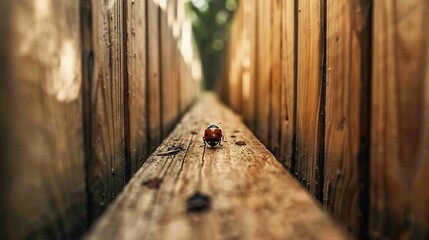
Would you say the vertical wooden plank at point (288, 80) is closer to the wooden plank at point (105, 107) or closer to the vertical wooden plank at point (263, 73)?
the vertical wooden plank at point (263, 73)

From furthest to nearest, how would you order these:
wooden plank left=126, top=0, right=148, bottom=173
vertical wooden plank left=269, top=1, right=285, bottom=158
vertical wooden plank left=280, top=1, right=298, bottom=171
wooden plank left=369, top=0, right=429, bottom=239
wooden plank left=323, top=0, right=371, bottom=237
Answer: vertical wooden plank left=269, top=1, right=285, bottom=158 < vertical wooden plank left=280, top=1, right=298, bottom=171 < wooden plank left=126, top=0, right=148, bottom=173 < wooden plank left=323, top=0, right=371, bottom=237 < wooden plank left=369, top=0, right=429, bottom=239

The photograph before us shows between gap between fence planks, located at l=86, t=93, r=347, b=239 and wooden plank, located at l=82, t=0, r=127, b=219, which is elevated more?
wooden plank, located at l=82, t=0, r=127, b=219

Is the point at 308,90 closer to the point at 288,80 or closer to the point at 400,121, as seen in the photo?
the point at 288,80

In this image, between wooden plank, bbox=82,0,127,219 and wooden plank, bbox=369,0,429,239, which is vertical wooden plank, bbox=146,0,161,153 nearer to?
wooden plank, bbox=82,0,127,219

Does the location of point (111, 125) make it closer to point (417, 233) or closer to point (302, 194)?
point (302, 194)

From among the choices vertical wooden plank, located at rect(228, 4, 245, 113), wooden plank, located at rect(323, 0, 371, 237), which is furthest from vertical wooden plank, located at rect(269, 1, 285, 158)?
vertical wooden plank, located at rect(228, 4, 245, 113)

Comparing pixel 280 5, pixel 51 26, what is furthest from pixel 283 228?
pixel 280 5

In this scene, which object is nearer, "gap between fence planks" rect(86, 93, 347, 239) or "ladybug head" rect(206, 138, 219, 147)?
"gap between fence planks" rect(86, 93, 347, 239)

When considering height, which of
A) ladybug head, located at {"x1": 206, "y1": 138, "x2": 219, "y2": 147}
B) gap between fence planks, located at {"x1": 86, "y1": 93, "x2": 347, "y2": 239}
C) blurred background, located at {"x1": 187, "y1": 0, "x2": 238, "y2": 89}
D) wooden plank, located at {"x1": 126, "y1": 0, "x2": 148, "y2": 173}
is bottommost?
gap between fence planks, located at {"x1": 86, "y1": 93, "x2": 347, "y2": 239}
